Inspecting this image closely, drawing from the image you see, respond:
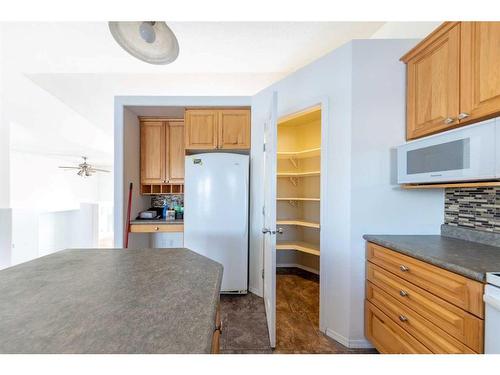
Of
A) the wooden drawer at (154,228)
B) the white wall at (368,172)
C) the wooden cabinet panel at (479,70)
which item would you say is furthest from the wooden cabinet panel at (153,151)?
the wooden cabinet panel at (479,70)

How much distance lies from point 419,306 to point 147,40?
7.09ft

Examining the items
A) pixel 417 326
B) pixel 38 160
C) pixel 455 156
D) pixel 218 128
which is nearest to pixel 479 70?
pixel 455 156

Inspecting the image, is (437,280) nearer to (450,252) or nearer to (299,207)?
(450,252)

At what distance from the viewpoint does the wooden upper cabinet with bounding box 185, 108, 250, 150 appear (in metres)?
2.57

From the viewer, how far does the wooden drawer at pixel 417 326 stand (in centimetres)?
96

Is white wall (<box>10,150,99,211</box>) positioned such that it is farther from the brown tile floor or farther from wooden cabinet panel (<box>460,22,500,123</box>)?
wooden cabinet panel (<box>460,22,500,123</box>)

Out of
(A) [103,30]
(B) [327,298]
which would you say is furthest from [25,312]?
(A) [103,30]

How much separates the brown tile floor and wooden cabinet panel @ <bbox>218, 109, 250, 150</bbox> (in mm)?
1799

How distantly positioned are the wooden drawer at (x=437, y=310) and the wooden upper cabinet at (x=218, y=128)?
191 centimetres

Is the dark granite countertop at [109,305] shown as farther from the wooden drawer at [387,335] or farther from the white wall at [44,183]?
the white wall at [44,183]

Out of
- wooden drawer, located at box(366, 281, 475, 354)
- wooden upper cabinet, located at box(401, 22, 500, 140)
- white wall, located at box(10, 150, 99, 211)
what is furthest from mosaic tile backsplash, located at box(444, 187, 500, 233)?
white wall, located at box(10, 150, 99, 211)

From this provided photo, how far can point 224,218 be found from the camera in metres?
2.39
